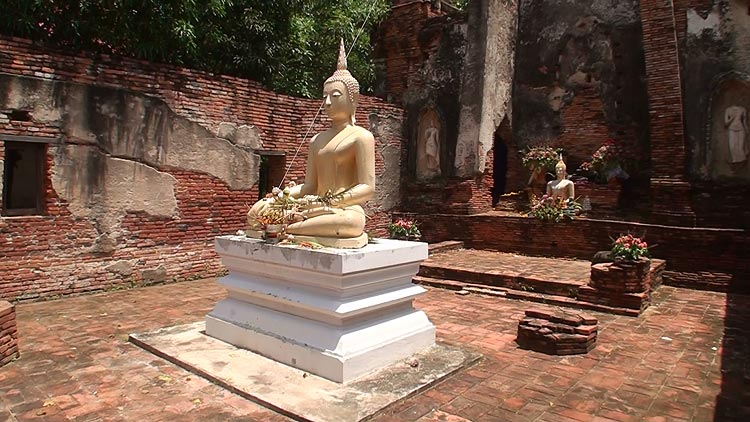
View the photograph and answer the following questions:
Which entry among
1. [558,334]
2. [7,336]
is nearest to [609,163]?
[558,334]

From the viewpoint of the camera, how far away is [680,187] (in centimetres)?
964

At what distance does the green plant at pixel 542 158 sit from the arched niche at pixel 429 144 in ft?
6.70

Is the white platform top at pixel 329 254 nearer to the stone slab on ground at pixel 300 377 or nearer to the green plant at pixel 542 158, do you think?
A: the stone slab on ground at pixel 300 377

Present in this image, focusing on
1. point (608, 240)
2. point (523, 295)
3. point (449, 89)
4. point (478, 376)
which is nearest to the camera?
point (478, 376)

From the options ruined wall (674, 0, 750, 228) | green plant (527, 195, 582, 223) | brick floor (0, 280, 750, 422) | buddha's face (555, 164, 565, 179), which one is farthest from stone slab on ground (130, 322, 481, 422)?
ruined wall (674, 0, 750, 228)

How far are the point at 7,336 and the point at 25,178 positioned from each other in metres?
3.31

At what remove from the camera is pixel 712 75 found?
10.0m

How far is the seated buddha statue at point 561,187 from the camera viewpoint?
35.3 ft

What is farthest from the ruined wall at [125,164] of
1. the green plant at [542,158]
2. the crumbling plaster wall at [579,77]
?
the crumbling plaster wall at [579,77]

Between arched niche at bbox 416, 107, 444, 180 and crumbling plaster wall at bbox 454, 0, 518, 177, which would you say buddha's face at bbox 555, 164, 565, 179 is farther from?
arched niche at bbox 416, 107, 444, 180

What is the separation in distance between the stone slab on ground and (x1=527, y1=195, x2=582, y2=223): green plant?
6004 millimetres

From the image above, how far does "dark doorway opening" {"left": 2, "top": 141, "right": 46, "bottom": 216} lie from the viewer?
265 inches

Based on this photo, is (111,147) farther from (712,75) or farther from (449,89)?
(712,75)

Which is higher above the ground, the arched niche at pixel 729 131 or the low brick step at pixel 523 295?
the arched niche at pixel 729 131
